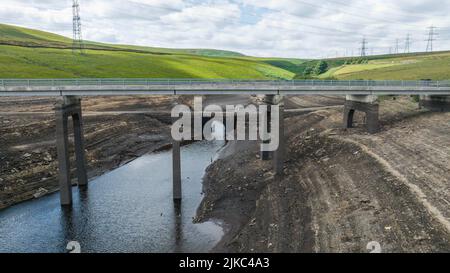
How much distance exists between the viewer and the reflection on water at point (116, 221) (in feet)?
127

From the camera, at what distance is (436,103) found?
217 feet

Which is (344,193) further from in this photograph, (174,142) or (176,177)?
(174,142)

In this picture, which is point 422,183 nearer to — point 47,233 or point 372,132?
point 372,132

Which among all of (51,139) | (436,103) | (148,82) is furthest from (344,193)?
(51,139)

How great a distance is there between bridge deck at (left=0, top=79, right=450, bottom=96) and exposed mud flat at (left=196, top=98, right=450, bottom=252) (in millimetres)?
6647

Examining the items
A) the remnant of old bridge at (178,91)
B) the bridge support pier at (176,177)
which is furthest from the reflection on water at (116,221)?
the remnant of old bridge at (178,91)

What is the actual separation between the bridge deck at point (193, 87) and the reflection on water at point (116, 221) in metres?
13.7

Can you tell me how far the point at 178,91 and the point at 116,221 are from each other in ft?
63.2

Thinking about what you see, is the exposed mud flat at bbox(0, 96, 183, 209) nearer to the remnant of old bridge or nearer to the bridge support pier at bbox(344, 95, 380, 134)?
the remnant of old bridge

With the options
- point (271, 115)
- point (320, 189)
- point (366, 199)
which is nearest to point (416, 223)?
point (366, 199)

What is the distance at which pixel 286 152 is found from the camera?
65500mm
